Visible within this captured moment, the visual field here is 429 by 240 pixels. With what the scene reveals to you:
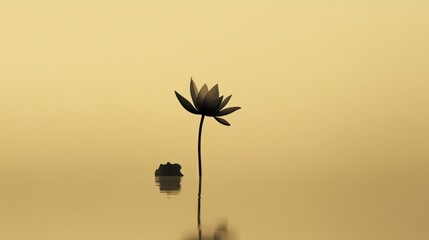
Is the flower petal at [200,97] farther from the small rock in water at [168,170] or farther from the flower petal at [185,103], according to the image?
the small rock in water at [168,170]

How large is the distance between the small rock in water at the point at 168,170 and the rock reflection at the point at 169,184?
0.03 metres

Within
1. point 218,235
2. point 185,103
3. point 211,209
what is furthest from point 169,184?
point 218,235

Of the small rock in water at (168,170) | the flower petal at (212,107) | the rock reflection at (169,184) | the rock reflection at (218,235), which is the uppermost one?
the flower petal at (212,107)

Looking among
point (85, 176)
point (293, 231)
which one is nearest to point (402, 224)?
point (293, 231)

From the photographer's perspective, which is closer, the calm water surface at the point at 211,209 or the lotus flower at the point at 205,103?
the calm water surface at the point at 211,209

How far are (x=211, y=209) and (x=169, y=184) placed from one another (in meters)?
0.84

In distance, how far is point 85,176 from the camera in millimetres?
2812

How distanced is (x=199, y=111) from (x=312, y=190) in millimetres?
643

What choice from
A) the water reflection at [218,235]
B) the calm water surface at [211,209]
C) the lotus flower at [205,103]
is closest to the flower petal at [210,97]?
the lotus flower at [205,103]

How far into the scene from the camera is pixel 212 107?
100 inches

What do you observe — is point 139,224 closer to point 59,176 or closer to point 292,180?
point 292,180

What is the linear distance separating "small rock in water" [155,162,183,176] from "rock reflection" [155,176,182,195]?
3cm

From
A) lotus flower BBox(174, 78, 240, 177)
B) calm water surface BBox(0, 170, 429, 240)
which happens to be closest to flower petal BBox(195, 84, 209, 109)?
lotus flower BBox(174, 78, 240, 177)

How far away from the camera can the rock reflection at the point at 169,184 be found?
212cm
